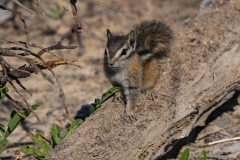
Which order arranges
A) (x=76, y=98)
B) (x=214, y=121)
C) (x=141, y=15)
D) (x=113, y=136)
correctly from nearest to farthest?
(x=113, y=136), (x=214, y=121), (x=76, y=98), (x=141, y=15)

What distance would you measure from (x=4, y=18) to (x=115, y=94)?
157 inches

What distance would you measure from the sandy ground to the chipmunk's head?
51cm

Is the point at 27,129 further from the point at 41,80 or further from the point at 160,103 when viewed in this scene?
the point at 160,103

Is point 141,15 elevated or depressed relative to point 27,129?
elevated

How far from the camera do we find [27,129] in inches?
225

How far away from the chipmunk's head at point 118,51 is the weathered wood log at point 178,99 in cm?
39

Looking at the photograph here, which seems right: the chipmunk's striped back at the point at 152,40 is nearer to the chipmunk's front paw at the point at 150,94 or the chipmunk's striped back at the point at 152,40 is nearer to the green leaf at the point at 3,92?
the chipmunk's front paw at the point at 150,94

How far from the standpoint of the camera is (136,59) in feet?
15.7

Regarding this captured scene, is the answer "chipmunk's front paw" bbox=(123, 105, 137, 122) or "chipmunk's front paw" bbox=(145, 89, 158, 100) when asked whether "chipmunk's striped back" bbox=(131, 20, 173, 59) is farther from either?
"chipmunk's front paw" bbox=(123, 105, 137, 122)

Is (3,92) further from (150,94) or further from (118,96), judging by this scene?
(150,94)

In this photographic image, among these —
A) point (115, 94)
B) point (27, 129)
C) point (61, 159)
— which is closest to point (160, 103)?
point (115, 94)

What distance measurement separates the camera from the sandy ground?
18.9 feet

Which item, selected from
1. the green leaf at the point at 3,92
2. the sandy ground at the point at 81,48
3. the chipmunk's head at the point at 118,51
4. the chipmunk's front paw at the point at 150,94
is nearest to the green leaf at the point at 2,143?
the green leaf at the point at 3,92

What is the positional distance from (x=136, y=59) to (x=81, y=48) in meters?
2.87
